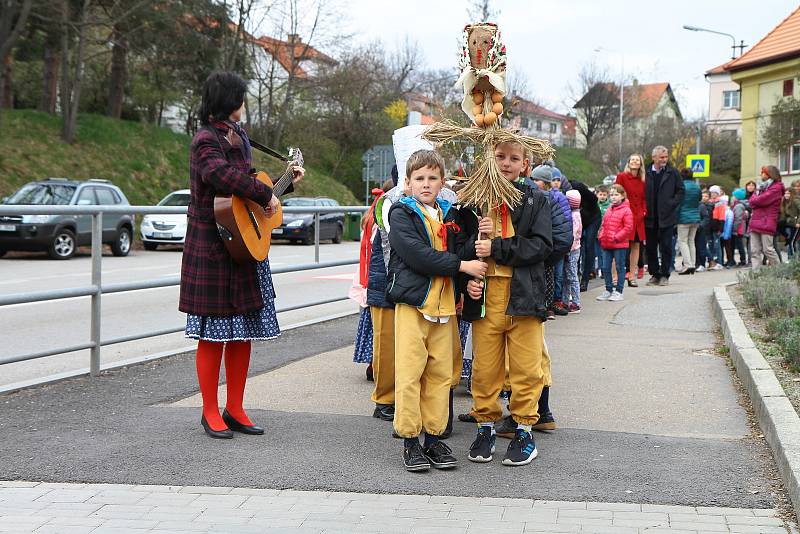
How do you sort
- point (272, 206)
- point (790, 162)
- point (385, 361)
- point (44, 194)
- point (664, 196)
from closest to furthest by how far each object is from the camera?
point (272, 206) < point (385, 361) < point (664, 196) < point (44, 194) < point (790, 162)

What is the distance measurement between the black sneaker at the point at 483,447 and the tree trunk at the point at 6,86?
28112mm

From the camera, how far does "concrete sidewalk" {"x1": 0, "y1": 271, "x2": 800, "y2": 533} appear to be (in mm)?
4289

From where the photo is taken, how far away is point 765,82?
4538cm

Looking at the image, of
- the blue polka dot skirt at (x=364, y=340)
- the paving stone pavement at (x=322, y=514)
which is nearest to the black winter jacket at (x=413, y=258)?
the paving stone pavement at (x=322, y=514)

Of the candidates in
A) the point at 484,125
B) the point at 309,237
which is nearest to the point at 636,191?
the point at 309,237

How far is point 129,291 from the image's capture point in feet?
25.3

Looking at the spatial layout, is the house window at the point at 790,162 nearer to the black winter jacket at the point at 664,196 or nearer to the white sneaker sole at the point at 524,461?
the black winter jacket at the point at 664,196

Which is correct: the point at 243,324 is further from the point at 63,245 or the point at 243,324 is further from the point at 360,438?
the point at 63,245

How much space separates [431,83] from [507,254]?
211ft

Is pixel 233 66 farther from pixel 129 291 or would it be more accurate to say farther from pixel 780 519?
pixel 780 519

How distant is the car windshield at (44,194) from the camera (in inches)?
819

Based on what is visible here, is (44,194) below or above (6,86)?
below

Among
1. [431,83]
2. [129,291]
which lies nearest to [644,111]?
[431,83]

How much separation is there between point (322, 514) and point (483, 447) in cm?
123
